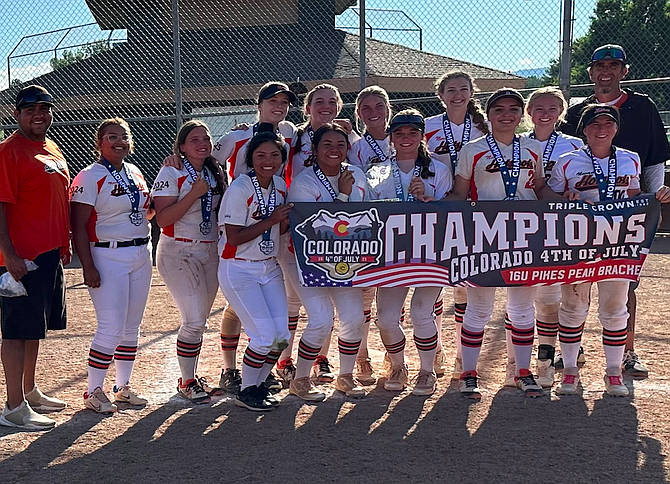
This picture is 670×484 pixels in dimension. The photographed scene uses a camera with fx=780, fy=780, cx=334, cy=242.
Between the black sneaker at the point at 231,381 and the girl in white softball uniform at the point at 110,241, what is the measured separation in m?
0.79

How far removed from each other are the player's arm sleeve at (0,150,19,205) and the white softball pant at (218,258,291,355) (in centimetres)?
130

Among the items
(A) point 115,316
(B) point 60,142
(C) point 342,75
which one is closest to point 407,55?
(C) point 342,75

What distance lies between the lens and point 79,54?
15250mm

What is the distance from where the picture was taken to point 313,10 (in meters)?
14.0

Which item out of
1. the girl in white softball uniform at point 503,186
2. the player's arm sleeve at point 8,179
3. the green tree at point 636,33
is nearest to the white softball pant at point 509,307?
the girl in white softball uniform at point 503,186

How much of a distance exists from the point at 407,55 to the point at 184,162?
30.9 feet

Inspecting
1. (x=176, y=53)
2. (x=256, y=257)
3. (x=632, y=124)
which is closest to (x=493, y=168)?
(x=632, y=124)

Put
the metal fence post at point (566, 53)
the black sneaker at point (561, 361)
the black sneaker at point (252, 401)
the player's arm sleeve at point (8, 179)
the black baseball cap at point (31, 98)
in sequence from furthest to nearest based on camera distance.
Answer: the metal fence post at point (566, 53) → the black sneaker at point (561, 361) → the black sneaker at point (252, 401) → the black baseball cap at point (31, 98) → the player's arm sleeve at point (8, 179)

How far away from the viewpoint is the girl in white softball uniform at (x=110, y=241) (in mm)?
4777

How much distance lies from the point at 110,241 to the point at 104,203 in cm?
24

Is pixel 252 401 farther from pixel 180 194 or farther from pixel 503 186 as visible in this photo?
pixel 503 186

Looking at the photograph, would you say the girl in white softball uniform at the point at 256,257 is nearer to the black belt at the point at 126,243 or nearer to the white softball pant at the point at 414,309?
the black belt at the point at 126,243

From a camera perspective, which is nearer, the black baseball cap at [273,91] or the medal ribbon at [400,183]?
the medal ribbon at [400,183]

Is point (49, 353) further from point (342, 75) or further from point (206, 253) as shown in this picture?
point (342, 75)
